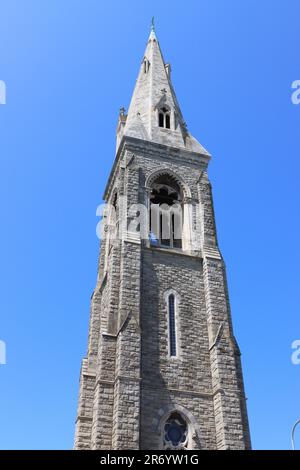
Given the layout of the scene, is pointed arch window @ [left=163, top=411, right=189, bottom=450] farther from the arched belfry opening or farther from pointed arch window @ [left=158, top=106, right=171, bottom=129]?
pointed arch window @ [left=158, top=106, right=171, bottom=129]

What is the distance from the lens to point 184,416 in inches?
679

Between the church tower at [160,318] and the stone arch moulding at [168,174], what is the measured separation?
57 millimetres

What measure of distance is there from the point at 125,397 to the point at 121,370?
3.23 ft

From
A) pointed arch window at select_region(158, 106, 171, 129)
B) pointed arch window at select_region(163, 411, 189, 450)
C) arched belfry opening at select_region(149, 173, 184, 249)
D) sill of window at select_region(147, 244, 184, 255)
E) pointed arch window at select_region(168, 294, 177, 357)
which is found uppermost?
pointed arch window at select_region(158, 106, 171, 129)

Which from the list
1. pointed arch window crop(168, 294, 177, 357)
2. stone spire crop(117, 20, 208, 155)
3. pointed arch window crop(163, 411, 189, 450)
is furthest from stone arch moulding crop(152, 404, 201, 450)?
stone spire crop(117, 20, 208, 155)

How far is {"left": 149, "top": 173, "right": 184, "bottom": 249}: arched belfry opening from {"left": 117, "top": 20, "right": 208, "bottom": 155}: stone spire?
2770 mm

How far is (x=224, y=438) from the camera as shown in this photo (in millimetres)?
16453

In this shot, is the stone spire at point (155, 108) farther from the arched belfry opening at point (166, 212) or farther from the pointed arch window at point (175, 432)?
the pointed arch window at point (175, 432)

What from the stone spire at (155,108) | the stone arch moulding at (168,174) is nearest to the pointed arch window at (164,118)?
the stone spire at (155,108)

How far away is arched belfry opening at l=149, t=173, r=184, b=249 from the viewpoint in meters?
23.5

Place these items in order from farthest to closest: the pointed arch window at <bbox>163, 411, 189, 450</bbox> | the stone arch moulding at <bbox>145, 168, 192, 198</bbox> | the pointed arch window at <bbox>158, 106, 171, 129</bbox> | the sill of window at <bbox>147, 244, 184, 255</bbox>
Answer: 1. the pointed arch window at <bbox>158, 106, 171, 129</bbox>
2. the stone arch moulding at <bbox>145, 168, 192, 198</bbox>
3. the sill of window at <bbox>147, 244, 184, 255</bbox>
4. the pointed arch window at <bbox>163, 411, 189, 450</bbox>

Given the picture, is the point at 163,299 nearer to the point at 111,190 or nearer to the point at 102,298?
the point at 102,298

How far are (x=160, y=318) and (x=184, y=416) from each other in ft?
13.5

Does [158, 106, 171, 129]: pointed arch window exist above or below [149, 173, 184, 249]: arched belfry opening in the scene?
above
